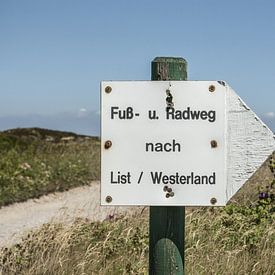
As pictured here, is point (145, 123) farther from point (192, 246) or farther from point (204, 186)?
point (192, 246)

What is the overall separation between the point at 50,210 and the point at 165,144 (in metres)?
10.1

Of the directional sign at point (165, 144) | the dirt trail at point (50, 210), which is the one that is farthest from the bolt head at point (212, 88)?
the dirt trail at point (50, 210)

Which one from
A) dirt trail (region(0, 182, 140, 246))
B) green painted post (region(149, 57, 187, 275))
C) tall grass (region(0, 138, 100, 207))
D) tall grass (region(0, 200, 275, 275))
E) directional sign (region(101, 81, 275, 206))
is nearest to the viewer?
directional sign (region(101, 81, 275, 206))

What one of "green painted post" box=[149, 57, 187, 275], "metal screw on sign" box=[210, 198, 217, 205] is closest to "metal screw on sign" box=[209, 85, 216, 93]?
"green painted post" box=[149, 57, 187, 275]

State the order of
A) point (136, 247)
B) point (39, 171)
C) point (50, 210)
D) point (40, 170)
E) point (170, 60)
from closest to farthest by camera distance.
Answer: point (170, 60) < point (136, 247) < point (50, 210) < point (39, 171) < point (40, 170)

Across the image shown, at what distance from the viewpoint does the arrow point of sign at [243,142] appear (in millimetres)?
3342

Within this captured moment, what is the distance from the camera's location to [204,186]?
3.29 meters

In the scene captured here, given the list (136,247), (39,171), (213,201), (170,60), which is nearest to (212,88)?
(170,60)

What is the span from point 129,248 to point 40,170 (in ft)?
37.0

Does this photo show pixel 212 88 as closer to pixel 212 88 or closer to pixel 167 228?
pixel 212 88

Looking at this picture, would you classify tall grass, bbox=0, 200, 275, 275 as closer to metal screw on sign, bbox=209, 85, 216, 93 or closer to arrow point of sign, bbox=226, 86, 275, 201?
arrow point of sign, bbox=226, 86, 275, 201

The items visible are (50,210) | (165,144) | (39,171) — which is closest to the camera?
(165,144)

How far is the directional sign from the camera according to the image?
10.8ft

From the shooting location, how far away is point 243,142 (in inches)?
133
